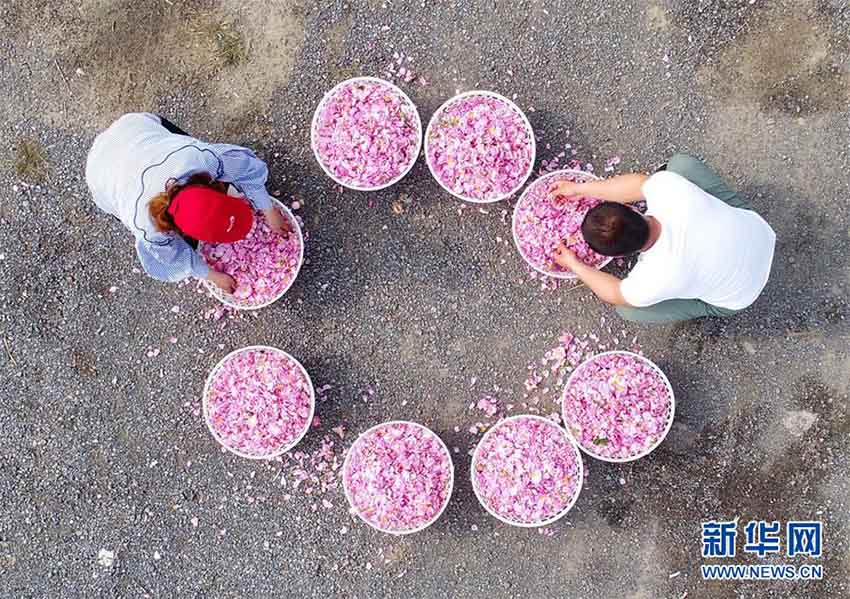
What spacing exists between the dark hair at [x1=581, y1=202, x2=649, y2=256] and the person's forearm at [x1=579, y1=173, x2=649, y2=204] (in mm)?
479

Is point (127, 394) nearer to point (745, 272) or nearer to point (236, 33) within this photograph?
point (236, 33)

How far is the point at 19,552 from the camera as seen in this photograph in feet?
12.5

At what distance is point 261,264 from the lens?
359cm

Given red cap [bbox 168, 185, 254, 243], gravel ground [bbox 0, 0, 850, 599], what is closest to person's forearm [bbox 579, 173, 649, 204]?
gravel ground [bbox 0, 0, 850, 599]

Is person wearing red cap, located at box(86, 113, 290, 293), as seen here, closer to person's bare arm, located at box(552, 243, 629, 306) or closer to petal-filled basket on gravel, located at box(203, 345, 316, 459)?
petal-filled basket on gravel, located at box(203, 345, 316, 459)

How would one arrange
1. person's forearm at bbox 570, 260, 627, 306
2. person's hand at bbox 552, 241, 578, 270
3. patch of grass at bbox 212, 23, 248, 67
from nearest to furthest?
person's forearm at bbox 570, 260, 627, 306, person's hand at bbox 552, 241, 578, 270, patch of grass at bbox 212, 23, 248, 67

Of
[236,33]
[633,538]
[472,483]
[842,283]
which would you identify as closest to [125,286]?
[236,33]

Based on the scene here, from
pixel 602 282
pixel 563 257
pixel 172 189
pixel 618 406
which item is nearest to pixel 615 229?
pixel 602 282

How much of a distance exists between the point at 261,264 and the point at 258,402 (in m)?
0.76

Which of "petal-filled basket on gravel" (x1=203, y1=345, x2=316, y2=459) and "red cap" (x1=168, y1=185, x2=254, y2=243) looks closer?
"red cap" (x1=168, y1=185, x2=254, y2=243)

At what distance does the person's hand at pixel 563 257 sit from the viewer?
3.45 metres

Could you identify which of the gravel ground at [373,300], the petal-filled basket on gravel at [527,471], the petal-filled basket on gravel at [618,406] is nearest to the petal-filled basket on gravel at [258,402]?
the gravel ground at [373,300]

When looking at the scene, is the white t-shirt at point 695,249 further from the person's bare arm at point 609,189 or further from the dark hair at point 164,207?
the dark hair at point 164,207

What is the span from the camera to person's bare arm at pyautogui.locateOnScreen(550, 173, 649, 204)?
3.33m
